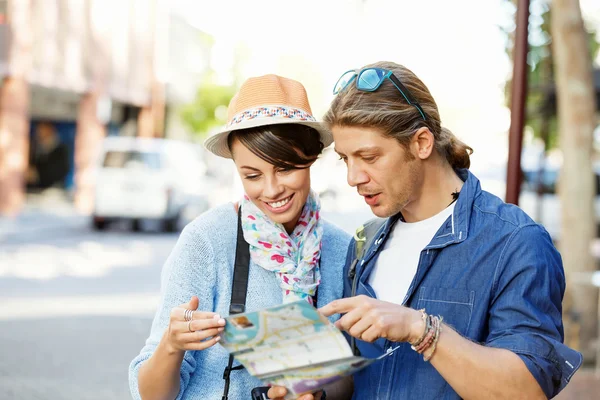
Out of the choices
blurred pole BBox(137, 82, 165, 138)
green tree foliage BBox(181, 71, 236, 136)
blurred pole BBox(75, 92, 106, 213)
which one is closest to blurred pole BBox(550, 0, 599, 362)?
blurred pole BBox(75, 92, 106, 213)

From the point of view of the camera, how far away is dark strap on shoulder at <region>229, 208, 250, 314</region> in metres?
2.43

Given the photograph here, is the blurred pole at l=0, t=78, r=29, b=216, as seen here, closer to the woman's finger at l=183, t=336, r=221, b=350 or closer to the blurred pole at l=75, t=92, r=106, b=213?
the blurred pole at l=75, t=92, r=106, b=213

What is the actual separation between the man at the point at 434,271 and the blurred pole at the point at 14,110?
60.5 feet

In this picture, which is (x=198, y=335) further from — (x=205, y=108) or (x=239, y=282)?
(x=205, y=108)

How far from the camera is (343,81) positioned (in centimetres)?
246

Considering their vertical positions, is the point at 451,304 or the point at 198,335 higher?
the point at 451,304

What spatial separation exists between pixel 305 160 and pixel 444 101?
47154mm

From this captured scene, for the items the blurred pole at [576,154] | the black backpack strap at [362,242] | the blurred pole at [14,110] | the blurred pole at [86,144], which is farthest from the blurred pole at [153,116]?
the black backpack strap at [362,242]

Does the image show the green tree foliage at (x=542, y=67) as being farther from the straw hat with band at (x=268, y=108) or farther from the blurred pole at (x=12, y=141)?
the blurred pole at (x=12, y=141)

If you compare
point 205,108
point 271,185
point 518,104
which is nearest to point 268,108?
point 271,185

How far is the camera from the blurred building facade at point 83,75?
63.8 feet

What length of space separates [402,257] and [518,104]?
2242mm

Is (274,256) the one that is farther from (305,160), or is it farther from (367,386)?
(367,386)

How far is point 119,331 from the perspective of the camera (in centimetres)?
831
